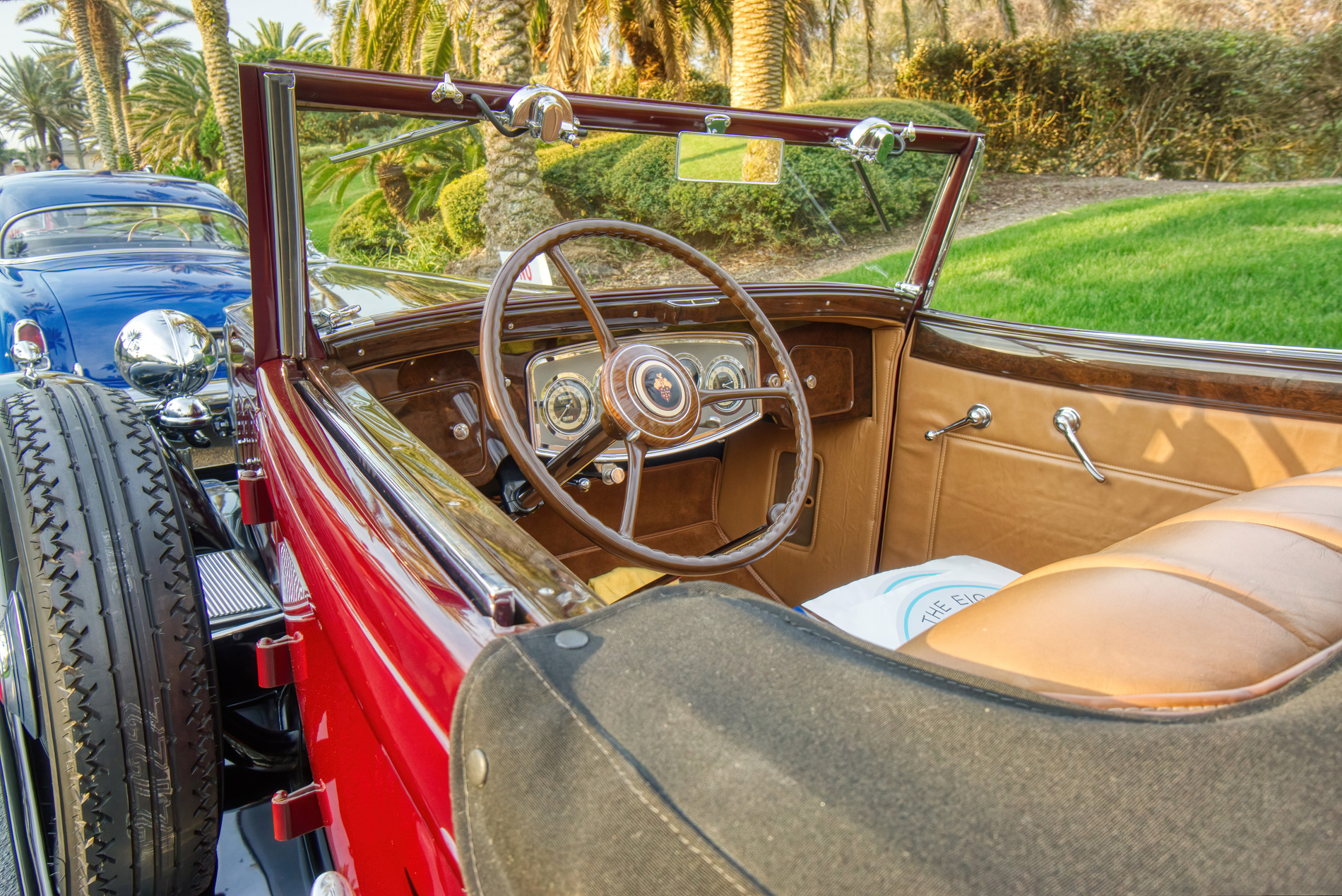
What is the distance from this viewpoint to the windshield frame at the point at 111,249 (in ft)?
15.2

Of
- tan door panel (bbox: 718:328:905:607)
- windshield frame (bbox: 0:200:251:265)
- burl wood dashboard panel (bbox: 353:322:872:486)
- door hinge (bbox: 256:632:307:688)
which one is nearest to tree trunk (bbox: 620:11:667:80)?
windshield frame (bbox: 0:200:251:265)

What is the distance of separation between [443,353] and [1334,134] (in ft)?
43.3

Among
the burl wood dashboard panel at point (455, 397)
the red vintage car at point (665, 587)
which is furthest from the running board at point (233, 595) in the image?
the burl wood dashboard panel at point (455, 397)

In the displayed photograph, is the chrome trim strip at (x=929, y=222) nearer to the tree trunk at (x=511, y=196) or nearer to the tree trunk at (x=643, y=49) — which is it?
the tree trunk at (x=511, y=196)

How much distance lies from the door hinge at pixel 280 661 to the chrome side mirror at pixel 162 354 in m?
1.35

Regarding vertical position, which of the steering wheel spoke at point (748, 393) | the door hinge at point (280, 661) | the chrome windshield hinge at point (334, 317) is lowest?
the door hinge at point (280, 661)

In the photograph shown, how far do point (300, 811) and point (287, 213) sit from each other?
3.17ft

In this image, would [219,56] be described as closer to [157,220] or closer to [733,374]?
[157,220]

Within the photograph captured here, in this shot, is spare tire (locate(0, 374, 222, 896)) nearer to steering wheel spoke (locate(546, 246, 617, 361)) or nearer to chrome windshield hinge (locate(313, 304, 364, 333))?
chrome windshield hinge (locate(313, 304, 364, 333))

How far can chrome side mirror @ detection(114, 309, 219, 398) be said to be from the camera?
2.28 metres

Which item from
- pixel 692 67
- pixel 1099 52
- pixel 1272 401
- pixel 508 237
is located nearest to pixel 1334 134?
pixel 1099 52

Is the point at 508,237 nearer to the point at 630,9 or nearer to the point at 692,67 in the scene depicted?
the point at 630,9

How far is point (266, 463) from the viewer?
1472 mm

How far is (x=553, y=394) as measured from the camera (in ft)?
6.30
